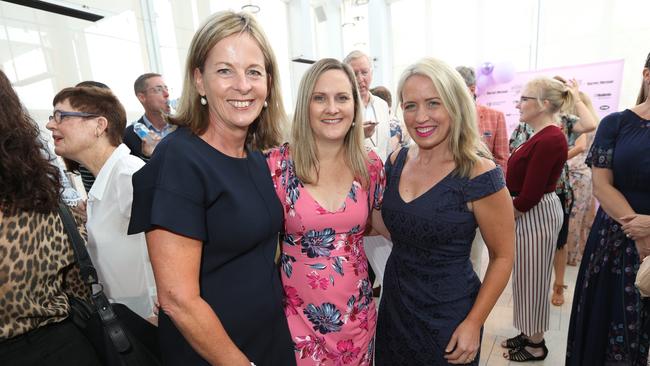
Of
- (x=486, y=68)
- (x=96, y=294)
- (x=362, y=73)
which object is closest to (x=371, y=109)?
(x=362, y=73)

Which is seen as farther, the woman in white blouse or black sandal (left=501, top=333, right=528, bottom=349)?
black sandal (left=501, top=333, right=528, bottom=349)

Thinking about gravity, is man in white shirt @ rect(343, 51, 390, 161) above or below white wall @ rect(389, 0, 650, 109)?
below

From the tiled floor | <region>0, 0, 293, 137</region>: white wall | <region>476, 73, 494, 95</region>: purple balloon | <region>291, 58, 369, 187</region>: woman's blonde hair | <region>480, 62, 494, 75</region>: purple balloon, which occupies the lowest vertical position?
the tiled floor

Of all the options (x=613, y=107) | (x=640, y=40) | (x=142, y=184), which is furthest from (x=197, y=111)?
(x=640, y=40)

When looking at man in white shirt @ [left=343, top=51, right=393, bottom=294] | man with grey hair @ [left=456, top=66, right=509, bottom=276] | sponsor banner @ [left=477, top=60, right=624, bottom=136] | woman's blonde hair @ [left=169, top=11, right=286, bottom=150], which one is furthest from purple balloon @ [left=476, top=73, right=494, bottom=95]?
woman's blonde hair @ [left=169, top=11, right=286, bottom=150]

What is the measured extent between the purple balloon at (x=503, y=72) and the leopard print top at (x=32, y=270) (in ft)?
21.4

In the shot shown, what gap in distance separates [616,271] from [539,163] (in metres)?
0.71

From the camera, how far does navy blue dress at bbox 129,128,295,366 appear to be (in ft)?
2.96

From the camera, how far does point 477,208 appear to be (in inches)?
50.9

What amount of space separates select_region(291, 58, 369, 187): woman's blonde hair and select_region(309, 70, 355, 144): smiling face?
0.02 metres

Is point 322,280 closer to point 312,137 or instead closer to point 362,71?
point 312,137

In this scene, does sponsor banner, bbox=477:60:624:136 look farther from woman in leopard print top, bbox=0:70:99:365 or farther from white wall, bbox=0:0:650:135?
woman in leopard print top, bbox=0:70:99:365

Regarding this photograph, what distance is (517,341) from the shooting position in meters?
2.62

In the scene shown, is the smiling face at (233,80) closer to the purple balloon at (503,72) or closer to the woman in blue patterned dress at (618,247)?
the woman in blue patterned dress at (618,247)
